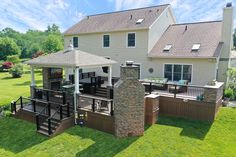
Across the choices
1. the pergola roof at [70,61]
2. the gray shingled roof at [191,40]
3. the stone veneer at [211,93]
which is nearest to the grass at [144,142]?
the stone veneer at [211,93]

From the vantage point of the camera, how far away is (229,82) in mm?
15289

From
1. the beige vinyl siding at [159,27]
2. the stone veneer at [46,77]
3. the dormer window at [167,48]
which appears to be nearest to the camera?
the stone veneer at [46,77]

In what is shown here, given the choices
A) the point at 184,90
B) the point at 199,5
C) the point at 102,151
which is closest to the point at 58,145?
the point at 102,151

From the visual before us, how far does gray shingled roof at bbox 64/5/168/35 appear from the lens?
18.2m

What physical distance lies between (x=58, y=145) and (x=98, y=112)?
8.31 feet

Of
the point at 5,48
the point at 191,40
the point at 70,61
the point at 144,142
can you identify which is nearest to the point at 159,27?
the point at 191,40

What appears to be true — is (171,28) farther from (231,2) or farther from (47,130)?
(47,130)

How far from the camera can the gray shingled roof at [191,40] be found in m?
14.7

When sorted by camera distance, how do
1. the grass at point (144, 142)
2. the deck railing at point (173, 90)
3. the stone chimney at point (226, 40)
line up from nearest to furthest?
the grass at point (144, 142)
the deck railing at point (173, 90)
the stone chimney at point (226, 40)

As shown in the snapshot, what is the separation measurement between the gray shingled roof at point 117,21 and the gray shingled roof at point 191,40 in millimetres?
2158

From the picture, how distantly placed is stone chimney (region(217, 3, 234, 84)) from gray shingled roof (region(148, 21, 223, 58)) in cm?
52

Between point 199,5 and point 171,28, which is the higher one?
point 199,5

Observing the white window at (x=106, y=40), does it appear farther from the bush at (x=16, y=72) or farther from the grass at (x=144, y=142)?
the bush at (x=16, y=72)

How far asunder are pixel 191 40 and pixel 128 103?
33.2 ft
